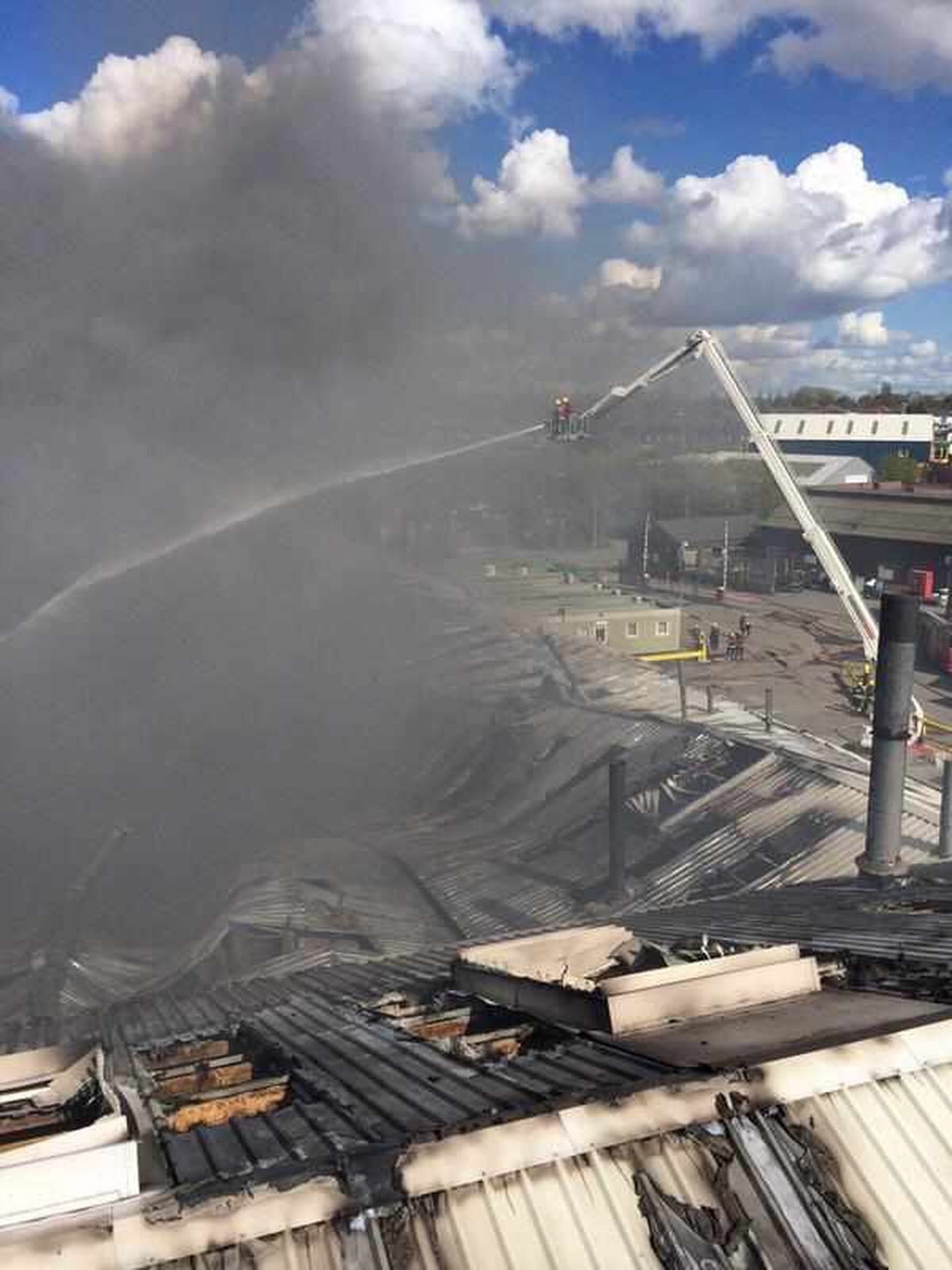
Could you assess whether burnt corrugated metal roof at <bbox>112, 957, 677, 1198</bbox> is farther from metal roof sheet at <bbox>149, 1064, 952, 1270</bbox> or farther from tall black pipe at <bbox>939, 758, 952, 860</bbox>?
tall black pipe at <bbox>939, 758, 952, 860</bbox>

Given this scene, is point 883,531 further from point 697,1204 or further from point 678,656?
point 697,1204

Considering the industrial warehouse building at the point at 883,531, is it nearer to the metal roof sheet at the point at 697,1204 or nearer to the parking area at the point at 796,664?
the parking area at the point at 796,664

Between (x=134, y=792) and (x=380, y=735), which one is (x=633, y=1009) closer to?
(x=134, y=792)

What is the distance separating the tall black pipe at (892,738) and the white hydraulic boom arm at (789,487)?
6918 millimetres

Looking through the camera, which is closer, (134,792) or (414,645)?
(134,792)

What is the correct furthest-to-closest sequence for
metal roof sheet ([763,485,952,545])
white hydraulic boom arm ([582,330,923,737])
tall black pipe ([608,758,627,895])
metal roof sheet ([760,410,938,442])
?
metal roof sheet ([760,410,938,442])
metal roof sheet ([763,485,952,545])
white hydraulic boom arm ([582,330,923,737])
tall black pipe ([608,758,627,895])

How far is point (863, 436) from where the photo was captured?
2345 inches

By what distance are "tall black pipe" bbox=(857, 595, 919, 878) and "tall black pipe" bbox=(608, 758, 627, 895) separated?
303 cm

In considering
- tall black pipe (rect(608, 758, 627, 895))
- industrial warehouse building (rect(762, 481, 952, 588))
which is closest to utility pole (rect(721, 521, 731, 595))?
industrial warehouse building (rect(762, 481, 952, 588))

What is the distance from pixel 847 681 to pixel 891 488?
25.1 m

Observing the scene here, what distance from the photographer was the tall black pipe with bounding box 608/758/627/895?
12117mm

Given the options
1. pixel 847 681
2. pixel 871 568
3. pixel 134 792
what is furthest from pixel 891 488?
pixel 134 792

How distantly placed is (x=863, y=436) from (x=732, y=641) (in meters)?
34.9

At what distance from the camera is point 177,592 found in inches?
1046
